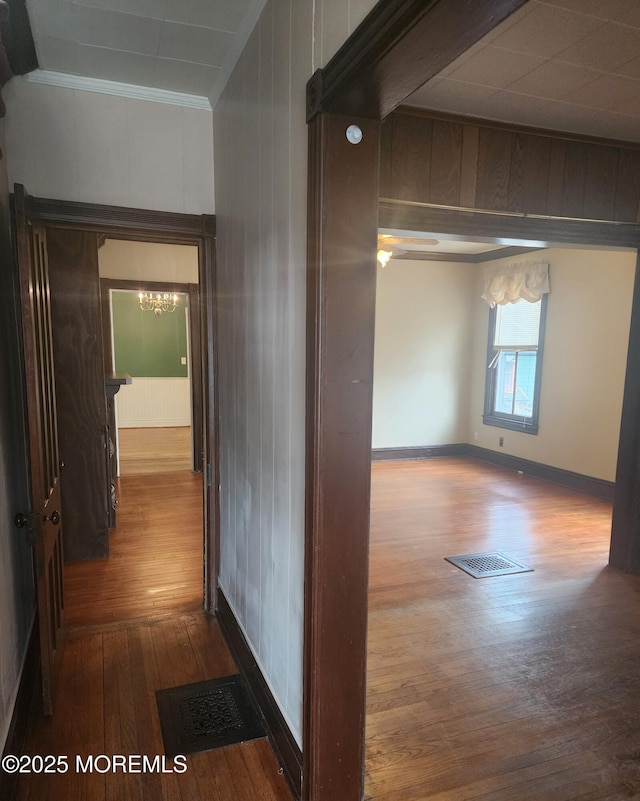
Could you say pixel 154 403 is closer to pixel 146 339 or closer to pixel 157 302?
pixel 146 339

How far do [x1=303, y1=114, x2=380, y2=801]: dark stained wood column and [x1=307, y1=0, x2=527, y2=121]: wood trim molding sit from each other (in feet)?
0.21

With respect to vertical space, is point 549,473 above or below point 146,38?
below

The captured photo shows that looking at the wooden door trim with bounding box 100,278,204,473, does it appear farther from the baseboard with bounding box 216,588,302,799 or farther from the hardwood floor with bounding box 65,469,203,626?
the baseboard with bounding box 216,588,302,799

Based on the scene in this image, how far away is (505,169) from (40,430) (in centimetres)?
275

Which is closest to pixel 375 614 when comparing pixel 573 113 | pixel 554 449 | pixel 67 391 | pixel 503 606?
pixel 503 606

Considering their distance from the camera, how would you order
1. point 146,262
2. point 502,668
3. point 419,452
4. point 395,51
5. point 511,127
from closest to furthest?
point 395,51 < point 502,668 < point 511,127 < point 146,262 < point 419,452

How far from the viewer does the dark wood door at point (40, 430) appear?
1893 mm

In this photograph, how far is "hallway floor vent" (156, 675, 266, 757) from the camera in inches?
76.6

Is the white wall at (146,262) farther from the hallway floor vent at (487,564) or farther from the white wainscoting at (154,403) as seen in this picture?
the hallway floor vent at (487,564)

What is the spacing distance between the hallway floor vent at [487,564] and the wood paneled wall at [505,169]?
7.60ft

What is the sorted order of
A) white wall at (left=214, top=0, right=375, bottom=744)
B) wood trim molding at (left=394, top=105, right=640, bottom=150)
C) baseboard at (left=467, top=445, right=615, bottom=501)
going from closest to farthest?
1. white wall at (left=214, top=0, right=375, bottom=744)
2. wood trim molding at (left=394, top=105, right=640, bottom=150)
3. baseboard at (left=467, top=445, right=615, bottom=501)

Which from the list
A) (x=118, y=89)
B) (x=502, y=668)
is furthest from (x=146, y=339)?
(x=502, y=668)

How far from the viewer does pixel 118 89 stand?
247 cm

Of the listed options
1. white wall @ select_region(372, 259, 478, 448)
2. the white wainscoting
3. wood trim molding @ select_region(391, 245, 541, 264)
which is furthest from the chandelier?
wood trim molding @ select_region(391, 245, 541, 264)
